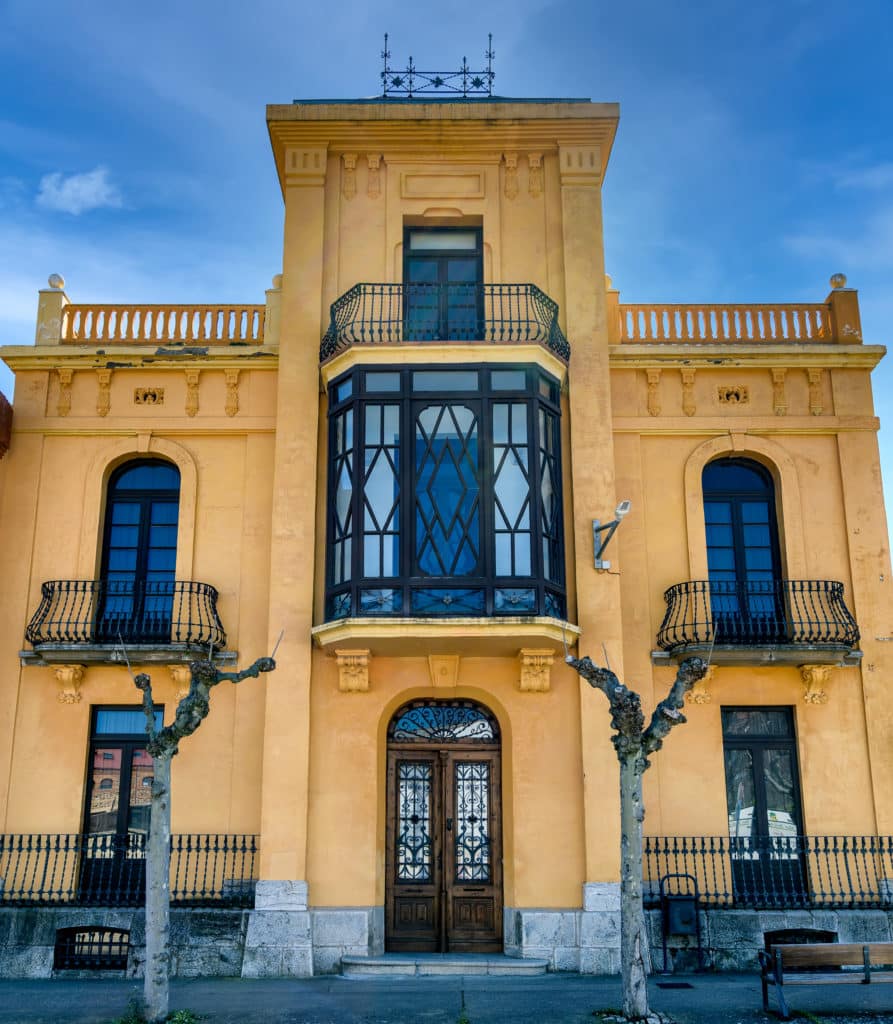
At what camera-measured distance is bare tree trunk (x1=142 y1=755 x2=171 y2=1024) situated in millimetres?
11117

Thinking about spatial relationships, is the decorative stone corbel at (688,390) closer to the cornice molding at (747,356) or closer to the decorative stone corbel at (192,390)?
the cornice molding at (747,356)

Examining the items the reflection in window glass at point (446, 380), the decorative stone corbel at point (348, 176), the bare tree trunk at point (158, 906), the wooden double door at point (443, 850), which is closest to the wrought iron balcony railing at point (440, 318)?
the reflection in window glass at point (446, 380)

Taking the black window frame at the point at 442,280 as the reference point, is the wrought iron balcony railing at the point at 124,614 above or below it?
below

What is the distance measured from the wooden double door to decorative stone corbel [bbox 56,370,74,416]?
7.57 metres

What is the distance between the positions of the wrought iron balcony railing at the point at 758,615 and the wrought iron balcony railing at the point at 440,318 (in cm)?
430

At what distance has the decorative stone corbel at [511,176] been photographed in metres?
17.8

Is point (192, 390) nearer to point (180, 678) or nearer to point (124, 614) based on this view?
point (124, 614)

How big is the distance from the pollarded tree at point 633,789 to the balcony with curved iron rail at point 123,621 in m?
6.44

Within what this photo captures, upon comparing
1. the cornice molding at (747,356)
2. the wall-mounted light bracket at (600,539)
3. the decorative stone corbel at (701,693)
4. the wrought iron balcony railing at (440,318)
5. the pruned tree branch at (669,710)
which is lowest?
the pruned tree branch at (669,710)

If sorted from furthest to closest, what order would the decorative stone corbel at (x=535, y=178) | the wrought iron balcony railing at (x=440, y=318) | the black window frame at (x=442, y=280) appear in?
the decorative stone corbel at (x=535, y=178) → the black window frame at (x=442, y=280) → the wrought iron balcony railing at (x=440, y=318)

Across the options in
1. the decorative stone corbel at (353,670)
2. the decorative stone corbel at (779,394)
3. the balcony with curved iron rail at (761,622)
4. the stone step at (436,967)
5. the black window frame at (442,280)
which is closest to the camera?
the stone step at (436,967)

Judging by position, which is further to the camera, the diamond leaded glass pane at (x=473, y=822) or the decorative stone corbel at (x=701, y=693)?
the decorative stone corbel at (x=701, y=693)

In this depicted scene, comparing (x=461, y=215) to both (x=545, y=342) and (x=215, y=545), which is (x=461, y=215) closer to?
(x=545, y=342)

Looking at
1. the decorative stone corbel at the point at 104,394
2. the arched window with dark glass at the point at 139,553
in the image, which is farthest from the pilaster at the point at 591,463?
the decorative stone corbel at the point at 104,394
